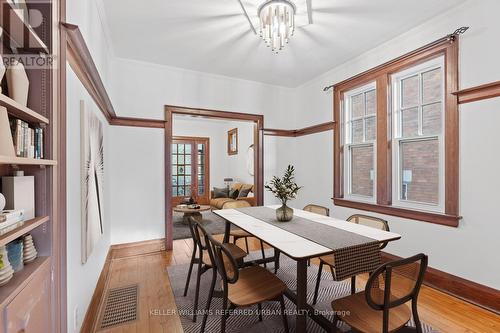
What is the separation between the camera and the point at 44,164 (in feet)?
3.54

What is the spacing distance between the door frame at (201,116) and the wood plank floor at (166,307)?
69cm

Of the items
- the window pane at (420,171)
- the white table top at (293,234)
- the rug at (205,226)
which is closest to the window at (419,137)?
the window pane at (420,171)

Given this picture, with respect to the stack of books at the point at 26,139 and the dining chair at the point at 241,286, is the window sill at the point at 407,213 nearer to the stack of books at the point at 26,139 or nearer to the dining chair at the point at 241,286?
the dining chair at the point at 241,286

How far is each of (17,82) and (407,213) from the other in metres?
3.40

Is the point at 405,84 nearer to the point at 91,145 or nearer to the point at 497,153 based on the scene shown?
the point at 497,153

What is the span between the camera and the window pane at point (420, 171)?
2.61 m

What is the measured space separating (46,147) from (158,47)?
2432 millimetres

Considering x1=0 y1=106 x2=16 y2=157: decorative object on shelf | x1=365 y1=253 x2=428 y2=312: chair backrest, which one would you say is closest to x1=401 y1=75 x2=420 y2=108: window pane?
x1=365 y1=253 x2=428 y2=312: chair backrest

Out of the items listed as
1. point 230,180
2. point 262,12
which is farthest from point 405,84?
point 230,180

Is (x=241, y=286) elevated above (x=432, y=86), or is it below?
below

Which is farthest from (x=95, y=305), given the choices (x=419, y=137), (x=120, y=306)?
(x=419, y=137)

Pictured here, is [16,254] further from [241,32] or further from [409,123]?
[409,123]

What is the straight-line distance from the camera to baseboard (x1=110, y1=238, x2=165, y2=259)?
11.2 ft

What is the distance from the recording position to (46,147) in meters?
1.18
